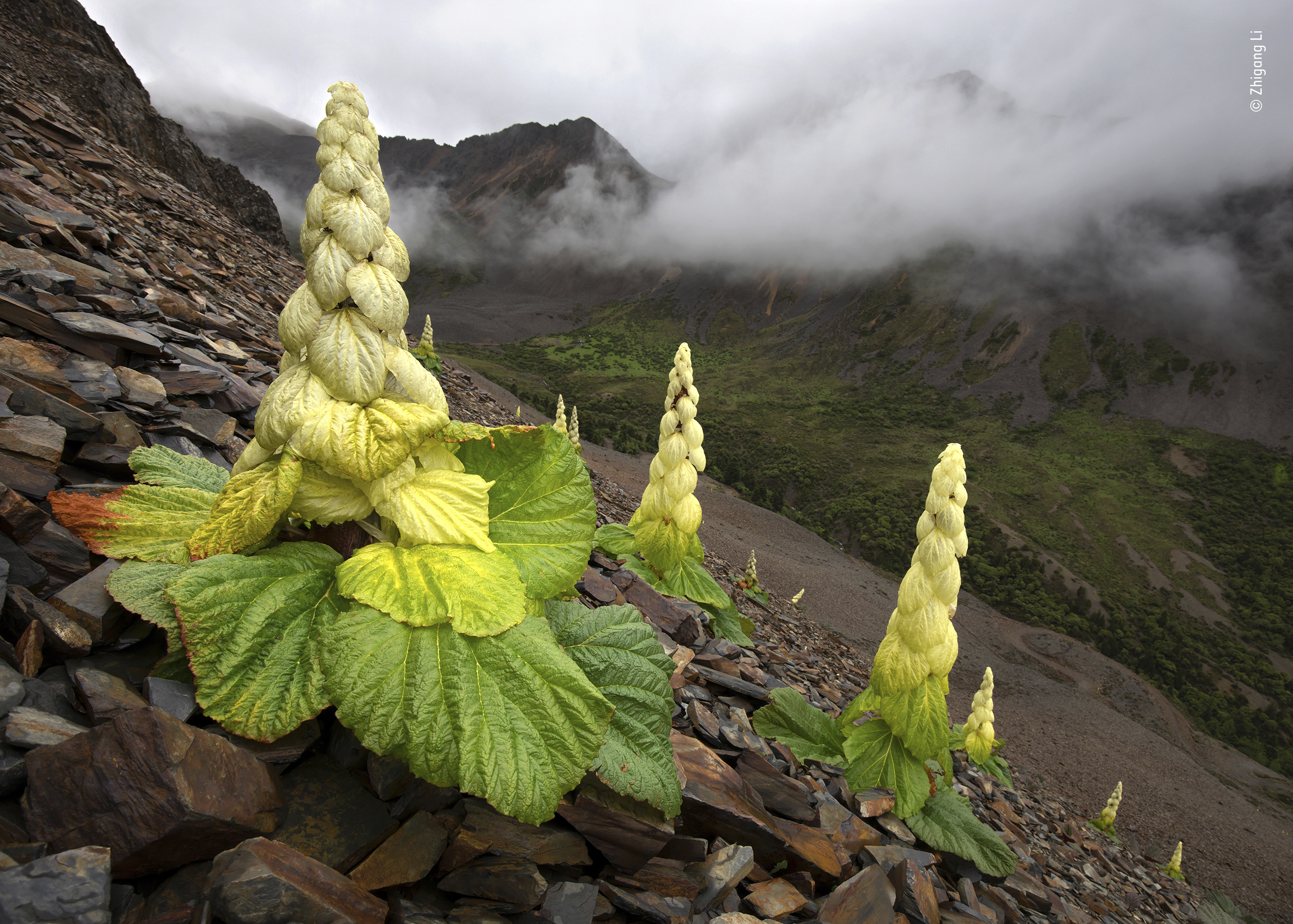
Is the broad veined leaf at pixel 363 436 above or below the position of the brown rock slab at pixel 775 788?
above

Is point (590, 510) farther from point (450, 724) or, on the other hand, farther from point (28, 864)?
point (28, 864)

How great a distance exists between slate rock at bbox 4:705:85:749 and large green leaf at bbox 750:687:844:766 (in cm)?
403

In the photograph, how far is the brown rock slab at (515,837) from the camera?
1.91 meters

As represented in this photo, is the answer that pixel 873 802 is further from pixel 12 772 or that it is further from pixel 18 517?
pixel 18 517

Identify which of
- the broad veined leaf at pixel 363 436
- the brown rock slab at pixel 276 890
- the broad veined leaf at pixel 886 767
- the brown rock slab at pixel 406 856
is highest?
the broad veined leaf at pixel 363 436

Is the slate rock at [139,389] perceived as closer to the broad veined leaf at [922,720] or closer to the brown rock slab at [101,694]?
the brown rock slab at [101,694]

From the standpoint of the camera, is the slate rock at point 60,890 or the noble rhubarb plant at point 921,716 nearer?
the slate rock at point 60,890

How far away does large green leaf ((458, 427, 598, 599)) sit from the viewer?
2213 millimetres

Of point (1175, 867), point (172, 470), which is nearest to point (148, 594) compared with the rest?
point (172, 470)

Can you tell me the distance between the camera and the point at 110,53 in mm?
26375

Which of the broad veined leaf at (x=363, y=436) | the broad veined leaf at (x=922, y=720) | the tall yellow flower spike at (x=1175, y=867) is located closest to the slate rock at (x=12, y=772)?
the broad veined leaf at (x=363, y=436)

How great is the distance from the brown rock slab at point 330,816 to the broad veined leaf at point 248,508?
813 mm

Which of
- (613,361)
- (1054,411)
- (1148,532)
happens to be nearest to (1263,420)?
(1054,411)

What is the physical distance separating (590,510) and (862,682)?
10612 mm
